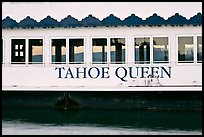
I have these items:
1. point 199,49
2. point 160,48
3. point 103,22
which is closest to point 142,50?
point 160,48

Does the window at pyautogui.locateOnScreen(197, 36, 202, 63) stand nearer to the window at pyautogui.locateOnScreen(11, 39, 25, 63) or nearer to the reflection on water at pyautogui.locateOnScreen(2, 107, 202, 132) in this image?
the reflection on water at pyautogui.locateOnScreen(2, 107, 202, 132)

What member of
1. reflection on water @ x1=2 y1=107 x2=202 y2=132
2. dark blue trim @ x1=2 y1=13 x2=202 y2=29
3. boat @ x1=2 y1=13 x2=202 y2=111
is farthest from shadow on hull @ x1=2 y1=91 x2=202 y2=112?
dark blue trim @ x1=2 y1=13 x2=202 y2=29

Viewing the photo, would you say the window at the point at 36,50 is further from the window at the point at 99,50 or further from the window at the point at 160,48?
the window at the point at 160,48

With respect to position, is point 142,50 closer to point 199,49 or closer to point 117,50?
point 117,50

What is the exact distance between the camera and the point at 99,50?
43.4ft

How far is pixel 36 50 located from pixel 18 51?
0.49 metres

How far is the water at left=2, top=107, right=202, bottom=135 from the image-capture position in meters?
11.4

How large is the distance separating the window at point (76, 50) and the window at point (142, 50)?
1351 millimetres

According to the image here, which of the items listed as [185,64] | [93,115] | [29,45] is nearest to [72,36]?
[29,45]

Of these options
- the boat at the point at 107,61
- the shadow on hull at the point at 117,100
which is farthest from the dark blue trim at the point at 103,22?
the shadow on hull at the point at 117,100

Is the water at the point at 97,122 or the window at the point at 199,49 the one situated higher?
the window at the point at 199,49

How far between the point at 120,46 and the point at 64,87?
66.9 inches

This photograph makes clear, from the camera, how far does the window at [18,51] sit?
44.7 feet

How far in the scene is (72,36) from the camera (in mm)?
13328
